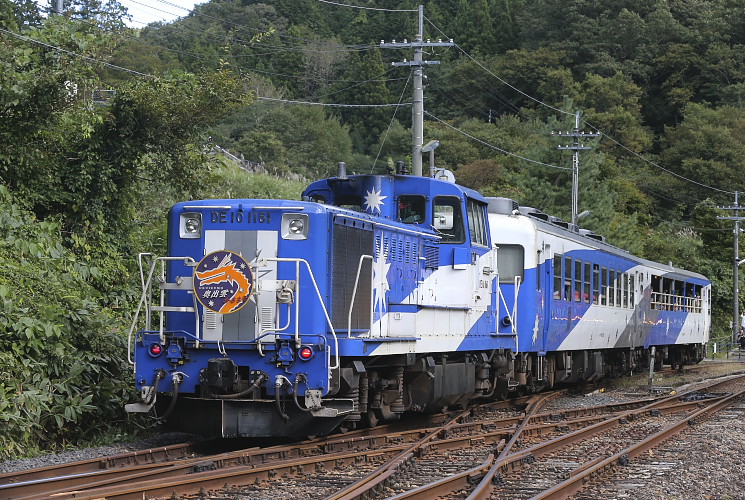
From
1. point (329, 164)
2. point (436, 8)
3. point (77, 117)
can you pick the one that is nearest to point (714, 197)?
Result: point (329, 164)

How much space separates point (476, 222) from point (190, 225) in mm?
4768

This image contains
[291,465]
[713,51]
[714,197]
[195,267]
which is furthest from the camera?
[713,51]

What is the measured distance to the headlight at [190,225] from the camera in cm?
991

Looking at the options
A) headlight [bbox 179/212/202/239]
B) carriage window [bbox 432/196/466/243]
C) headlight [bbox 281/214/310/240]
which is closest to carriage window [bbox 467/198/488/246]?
carriage window [bbox 432/196/466/243]

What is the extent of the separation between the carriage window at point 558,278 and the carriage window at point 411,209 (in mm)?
5263

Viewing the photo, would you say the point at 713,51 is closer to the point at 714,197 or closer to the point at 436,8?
the point at 714,197

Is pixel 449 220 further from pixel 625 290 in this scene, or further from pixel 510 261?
pixel 625 290

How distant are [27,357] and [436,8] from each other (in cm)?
8065

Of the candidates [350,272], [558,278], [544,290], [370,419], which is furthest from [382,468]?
[558,278]

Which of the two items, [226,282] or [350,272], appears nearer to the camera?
[226,282]

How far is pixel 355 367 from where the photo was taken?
10031 mm

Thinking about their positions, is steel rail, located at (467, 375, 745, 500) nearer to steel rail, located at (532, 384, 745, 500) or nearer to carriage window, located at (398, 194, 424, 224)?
steel rail, located at (532, 384, 745, 500)

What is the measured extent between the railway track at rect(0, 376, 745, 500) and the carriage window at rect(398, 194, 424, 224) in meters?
2.73

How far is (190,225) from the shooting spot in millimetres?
9961
